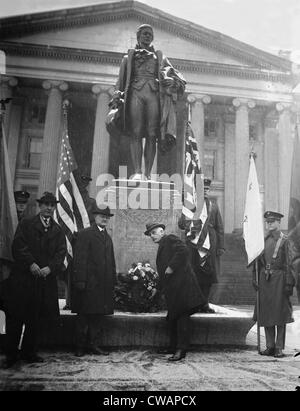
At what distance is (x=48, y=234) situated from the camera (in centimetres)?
516

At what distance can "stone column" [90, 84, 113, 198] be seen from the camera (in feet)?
88.6

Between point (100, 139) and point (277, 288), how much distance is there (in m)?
23.8

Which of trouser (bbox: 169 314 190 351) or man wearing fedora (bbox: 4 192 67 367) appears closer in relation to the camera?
man wearing fedora (bbox: 4 192 67 367)

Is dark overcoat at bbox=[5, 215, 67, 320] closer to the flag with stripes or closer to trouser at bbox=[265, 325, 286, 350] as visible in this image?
the flag with stripes

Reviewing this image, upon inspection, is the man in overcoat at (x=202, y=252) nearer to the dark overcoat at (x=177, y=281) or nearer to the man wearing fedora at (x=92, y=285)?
the dark overcoat at (x=177, y=281)

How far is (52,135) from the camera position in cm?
2819

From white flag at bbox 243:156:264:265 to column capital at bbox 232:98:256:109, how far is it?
2552cm

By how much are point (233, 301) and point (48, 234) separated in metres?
10.8

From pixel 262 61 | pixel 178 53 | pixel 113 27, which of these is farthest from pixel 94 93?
pixel 262 61

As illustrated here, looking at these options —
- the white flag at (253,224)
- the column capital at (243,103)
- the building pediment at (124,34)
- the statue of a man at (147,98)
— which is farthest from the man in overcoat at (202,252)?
the column capital at (243,103)

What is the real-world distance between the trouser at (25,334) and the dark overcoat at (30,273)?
0.26 ft

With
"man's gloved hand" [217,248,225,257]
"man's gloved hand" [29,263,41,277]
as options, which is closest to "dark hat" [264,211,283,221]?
"man's gloved hand" [217,248,225,257]
